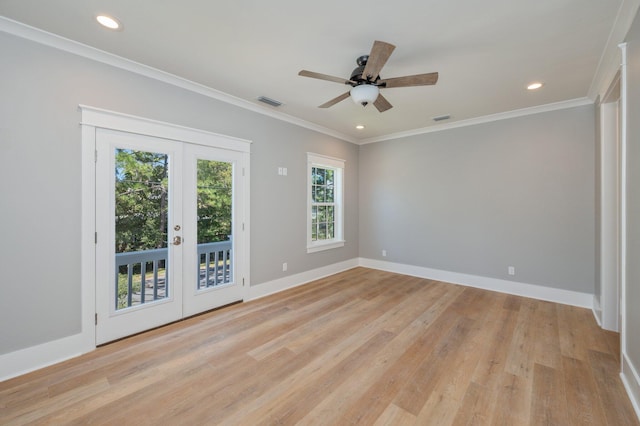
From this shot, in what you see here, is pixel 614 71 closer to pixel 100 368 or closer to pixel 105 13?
pixel 105 13

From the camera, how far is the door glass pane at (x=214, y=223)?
329cm

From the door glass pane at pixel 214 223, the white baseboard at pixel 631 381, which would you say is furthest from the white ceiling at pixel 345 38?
the white baseboard at pixel 631 381

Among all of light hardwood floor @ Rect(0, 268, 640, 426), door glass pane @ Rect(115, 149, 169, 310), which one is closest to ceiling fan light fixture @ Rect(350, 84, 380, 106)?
door glass pane @ Rect(115, 149, 169, 310)

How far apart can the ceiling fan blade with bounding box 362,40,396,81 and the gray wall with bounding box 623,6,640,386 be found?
1684 mm

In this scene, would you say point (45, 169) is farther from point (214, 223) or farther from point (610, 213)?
point (610, 213)

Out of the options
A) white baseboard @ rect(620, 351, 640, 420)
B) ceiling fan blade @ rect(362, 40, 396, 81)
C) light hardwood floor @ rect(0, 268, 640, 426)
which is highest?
ceiling fan blade @ rect(362, 40, 396, 81)

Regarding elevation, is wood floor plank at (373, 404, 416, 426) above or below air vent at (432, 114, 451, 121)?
below

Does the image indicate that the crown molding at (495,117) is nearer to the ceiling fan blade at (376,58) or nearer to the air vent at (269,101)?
the air vent at (269,101)

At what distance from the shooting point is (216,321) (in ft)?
10.2

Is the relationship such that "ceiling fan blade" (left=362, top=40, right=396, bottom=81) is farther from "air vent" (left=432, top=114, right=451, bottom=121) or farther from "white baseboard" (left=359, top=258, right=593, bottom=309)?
"white baseboard" (left=359, top=258, right=593, bottom=309)

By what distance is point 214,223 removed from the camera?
3420 millimetres

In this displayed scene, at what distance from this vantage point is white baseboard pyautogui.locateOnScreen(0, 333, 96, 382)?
209 cm

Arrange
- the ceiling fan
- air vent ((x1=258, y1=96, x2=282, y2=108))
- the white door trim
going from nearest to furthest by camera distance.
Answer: the ceiling fan < the white door trim < air vent ((x1=258, y1=96, x2=282, y2=108))

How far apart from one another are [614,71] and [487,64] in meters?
1.20
